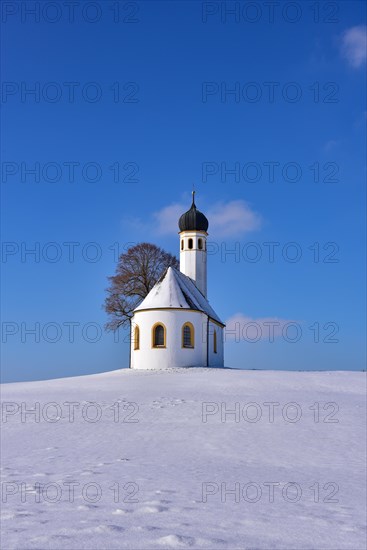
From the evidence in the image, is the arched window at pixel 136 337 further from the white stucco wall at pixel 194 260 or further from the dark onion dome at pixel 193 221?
the dark onion dome at pixel 193 221

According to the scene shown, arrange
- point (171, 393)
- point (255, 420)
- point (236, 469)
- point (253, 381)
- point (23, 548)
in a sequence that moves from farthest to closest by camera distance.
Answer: point (253, 381) → point (171, 393) → point (255, 420) → point (236, 469) → point (23, 548)

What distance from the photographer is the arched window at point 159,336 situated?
34659 millimetres

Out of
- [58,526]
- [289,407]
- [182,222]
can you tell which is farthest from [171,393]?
[182,222]

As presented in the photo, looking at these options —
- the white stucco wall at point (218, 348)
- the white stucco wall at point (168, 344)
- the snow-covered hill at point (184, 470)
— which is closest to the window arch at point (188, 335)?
the white stucco wall at point (168, 344)

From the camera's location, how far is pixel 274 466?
10312 millimetres

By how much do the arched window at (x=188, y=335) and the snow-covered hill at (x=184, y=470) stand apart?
1376 centimetres

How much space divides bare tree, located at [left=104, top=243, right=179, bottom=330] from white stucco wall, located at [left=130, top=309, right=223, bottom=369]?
741 centimetres

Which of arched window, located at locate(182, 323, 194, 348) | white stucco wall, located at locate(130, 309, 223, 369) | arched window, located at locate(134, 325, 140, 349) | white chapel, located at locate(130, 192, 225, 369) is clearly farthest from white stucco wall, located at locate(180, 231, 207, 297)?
arched window, located at locate(134, 325, 140, 349)

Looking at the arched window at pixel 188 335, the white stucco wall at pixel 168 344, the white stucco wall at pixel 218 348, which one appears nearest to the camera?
the white stucco wall at pixel 168 344

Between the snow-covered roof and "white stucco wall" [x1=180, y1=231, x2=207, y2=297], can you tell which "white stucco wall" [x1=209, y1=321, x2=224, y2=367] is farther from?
"white stucco wall" [x1=180, y1=231, x2=207, y2=297]

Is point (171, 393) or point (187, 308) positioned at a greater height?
point (187, 308)

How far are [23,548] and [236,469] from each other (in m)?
5.36

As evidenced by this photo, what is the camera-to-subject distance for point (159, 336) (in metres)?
35.0

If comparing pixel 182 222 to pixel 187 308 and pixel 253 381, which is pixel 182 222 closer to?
pixel 187 308
